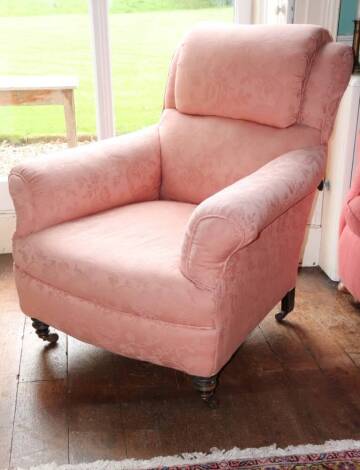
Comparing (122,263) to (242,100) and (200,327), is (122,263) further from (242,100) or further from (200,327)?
(242,100)

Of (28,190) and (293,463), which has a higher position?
(28,190)

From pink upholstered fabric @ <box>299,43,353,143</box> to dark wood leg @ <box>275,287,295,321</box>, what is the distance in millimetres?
535

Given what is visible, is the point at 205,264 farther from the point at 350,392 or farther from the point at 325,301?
the point at 325,301

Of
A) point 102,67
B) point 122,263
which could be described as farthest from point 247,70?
point 102,67

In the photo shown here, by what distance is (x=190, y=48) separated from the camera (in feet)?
6.28

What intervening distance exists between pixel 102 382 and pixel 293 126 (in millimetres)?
985

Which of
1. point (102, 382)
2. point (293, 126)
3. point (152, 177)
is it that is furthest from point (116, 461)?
point (293, 126)

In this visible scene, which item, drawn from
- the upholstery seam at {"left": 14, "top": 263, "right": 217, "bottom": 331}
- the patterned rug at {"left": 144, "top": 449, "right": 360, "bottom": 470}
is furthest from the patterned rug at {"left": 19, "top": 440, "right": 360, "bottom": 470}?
the upholstery seam at {"left": 14, "top": 263, "right": 217, "bottom": 331}

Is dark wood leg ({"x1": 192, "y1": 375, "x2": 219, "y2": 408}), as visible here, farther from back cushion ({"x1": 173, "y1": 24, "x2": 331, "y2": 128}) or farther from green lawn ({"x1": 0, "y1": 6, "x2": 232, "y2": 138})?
green lawn ({"x1": 0, "y1": 6, "x2": 232, "y2": 138})

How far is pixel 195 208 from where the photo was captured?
170 cm

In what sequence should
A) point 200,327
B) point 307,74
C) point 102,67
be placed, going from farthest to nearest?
point 102,67 → point 307,74 → point 200,327

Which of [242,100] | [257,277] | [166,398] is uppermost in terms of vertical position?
[242,100]

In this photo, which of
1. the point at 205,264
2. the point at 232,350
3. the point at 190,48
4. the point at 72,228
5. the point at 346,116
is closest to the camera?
the point at 205,264

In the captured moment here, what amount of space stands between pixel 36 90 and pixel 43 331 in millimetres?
1194
